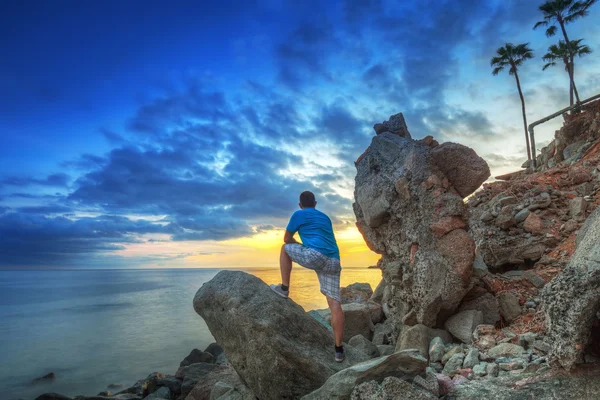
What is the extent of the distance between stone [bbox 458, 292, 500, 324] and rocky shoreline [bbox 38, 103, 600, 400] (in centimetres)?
3

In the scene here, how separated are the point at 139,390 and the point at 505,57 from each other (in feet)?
144

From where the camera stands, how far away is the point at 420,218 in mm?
8891

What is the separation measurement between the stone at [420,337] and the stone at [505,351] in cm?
217

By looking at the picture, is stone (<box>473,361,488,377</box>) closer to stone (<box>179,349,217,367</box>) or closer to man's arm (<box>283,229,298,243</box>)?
man's arm (<box>283,229,298,243</box>)

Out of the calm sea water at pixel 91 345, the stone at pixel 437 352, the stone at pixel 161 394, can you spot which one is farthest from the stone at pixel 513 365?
the calm sea water at pixel 91 345

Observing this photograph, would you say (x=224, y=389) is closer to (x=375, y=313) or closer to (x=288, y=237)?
(x=288, y=237)

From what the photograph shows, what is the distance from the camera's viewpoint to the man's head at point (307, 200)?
6977 mm

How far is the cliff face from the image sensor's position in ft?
27.1

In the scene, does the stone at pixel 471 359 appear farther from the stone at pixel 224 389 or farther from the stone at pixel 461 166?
the stone at pixel 461 166

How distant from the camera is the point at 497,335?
21.8ft

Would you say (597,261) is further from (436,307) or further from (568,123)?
(568,123)

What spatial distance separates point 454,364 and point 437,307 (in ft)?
8.38

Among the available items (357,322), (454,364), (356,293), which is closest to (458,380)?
(454,364)

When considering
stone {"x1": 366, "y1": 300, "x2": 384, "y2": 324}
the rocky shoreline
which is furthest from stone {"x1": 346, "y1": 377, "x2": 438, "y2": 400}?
stone {"x1": 366, "y1": 300, "x2": 384, "y2": 324}
